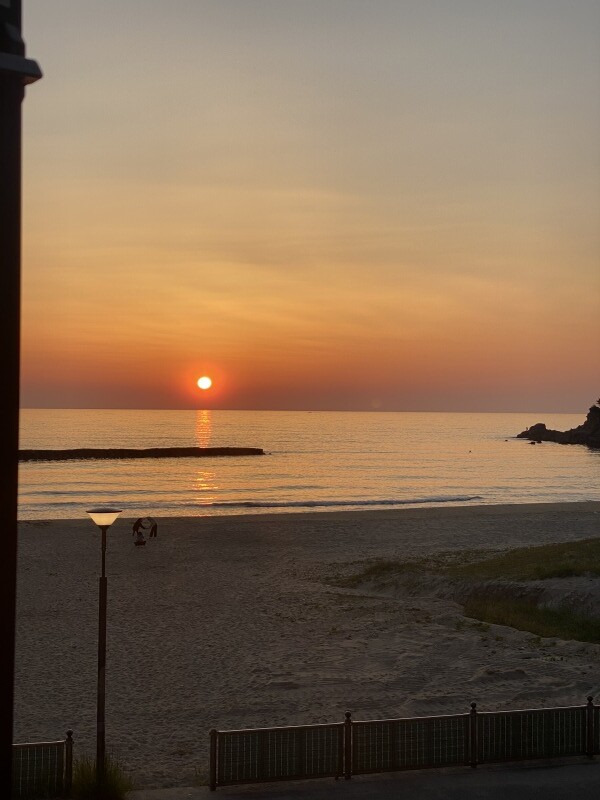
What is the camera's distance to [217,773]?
468 inches

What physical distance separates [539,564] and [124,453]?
112 metres

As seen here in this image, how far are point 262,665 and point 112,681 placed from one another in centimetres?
343

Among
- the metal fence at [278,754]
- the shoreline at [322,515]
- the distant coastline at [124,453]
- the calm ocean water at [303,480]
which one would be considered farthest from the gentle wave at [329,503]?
the distant coastline at [124,453]

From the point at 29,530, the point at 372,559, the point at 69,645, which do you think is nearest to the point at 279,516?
the point at 29,530

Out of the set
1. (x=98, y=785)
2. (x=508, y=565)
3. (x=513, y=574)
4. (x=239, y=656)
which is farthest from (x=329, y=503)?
(x=98, y=785)

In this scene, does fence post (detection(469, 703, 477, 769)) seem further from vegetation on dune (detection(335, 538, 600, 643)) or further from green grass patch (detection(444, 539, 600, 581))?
green grass patch (detection(444, 539, 600, 581))

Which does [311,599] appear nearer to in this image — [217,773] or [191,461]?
[217,773]

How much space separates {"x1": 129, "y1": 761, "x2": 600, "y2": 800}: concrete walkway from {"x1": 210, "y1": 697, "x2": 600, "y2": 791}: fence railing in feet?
0.61

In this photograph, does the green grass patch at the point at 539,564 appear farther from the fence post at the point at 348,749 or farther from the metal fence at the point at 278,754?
the metal fence at the point at 278,754

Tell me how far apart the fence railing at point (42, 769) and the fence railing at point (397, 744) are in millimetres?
1972

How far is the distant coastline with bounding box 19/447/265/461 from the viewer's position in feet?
410

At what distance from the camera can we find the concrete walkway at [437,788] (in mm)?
11125

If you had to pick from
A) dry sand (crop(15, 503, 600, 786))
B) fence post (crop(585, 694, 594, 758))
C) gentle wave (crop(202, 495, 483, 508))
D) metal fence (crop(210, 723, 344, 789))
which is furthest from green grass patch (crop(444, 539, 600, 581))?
gentle wave (crop(202, 495, 483, 508))

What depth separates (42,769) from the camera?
11406 millimetres
